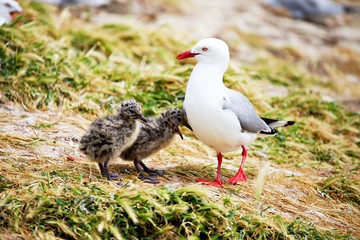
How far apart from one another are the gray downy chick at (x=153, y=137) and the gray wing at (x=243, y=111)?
47 cm

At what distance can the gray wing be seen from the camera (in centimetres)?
543

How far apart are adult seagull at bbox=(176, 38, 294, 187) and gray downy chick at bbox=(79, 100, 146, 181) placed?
19.9 inches

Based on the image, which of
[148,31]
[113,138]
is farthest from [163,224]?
[148,31]

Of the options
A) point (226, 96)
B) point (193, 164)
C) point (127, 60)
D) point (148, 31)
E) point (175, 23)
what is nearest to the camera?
point (226, 96)

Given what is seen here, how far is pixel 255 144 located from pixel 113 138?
8.96 feet

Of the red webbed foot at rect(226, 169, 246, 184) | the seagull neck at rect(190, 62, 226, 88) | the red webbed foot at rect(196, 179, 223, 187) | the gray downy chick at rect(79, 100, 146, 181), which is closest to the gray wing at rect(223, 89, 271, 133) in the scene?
the seagull neck at rect(190, 62, 226, 88)

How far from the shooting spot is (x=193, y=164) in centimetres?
608

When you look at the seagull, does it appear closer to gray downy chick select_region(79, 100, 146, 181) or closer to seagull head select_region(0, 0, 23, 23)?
seagull head select_region(0, 0, 23, 23)

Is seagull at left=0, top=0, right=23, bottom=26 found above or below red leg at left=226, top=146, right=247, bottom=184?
above

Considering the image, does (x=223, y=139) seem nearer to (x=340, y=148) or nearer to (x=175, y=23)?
(x=340, y=148)

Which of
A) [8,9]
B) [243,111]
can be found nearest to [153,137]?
[243,111]

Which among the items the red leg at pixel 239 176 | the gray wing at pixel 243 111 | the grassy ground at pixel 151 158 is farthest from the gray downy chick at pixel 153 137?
the red leg at pixel 239 176

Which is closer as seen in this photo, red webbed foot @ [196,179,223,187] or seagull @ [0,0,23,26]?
red webbed foot @ [196,179,223,187]

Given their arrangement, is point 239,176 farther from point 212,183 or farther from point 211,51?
point 211,51
